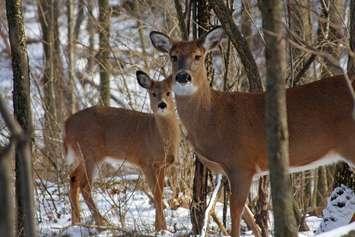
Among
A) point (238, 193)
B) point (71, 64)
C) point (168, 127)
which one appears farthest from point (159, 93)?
point (71, 64)

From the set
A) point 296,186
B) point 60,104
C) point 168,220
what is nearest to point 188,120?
point 168,220

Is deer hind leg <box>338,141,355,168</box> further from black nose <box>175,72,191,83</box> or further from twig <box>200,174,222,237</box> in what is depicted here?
black nose <box>175,72,191,83</box>

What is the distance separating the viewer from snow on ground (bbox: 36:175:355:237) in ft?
25.0

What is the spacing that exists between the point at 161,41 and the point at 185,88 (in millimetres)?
741

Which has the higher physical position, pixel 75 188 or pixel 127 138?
pixel 127 138

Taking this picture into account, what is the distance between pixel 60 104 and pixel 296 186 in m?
6.09

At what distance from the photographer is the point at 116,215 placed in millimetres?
8734

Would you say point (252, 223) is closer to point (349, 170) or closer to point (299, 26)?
point (349, 170)

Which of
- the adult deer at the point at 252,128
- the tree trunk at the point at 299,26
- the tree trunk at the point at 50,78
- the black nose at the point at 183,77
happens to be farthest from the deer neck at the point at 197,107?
the tree trunk at the point at 50,78

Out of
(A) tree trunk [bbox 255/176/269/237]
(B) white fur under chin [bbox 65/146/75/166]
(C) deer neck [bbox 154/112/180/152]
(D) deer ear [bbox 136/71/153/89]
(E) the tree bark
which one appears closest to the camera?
(E) the tree bark

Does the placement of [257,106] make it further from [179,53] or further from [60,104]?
[60,104]

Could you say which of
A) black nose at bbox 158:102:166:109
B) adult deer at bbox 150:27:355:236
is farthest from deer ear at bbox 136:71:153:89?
adult deer at bbox 150:27:355:236

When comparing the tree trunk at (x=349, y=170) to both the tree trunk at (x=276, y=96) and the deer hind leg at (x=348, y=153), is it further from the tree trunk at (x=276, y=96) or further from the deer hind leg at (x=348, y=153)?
the tree trunk at (x=276, y=96)

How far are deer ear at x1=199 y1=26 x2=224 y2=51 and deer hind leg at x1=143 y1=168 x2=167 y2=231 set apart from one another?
6.04ft
